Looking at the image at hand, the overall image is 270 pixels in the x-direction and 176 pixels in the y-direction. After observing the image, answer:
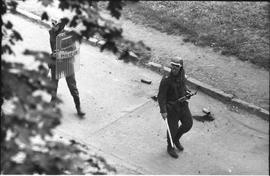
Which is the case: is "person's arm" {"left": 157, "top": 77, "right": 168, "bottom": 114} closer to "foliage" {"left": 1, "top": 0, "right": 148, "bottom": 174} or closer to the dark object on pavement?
the dark object on pavement

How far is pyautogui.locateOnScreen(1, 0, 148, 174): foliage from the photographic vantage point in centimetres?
393

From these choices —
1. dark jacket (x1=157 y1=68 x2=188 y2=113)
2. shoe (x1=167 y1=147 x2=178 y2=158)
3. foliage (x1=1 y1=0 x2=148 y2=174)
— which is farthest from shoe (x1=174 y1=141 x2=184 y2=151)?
foliage (x1=1 y1=0 x2=148 y2=174)

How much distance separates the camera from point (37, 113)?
3.91m

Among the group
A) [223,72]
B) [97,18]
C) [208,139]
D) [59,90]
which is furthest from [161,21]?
[97,18]

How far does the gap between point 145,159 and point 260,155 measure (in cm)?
205

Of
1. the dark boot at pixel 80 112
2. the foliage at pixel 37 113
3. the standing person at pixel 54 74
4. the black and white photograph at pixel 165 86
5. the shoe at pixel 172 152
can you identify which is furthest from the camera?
the dark boot at pixel 80 112

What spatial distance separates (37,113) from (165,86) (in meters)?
5.25

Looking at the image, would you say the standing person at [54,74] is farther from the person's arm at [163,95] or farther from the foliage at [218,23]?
the foliage at [218,23]

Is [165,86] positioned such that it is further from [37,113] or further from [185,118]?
Result: [37,113]

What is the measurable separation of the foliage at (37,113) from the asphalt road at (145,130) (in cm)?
503

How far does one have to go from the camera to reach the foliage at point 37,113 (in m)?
3.93

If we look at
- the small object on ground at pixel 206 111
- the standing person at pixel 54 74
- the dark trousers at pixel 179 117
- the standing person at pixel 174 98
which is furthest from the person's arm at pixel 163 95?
the standing person at pixel 54 74

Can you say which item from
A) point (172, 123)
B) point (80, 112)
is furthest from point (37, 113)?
point (80, 112)

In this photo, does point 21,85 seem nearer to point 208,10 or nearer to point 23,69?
point 23,69
